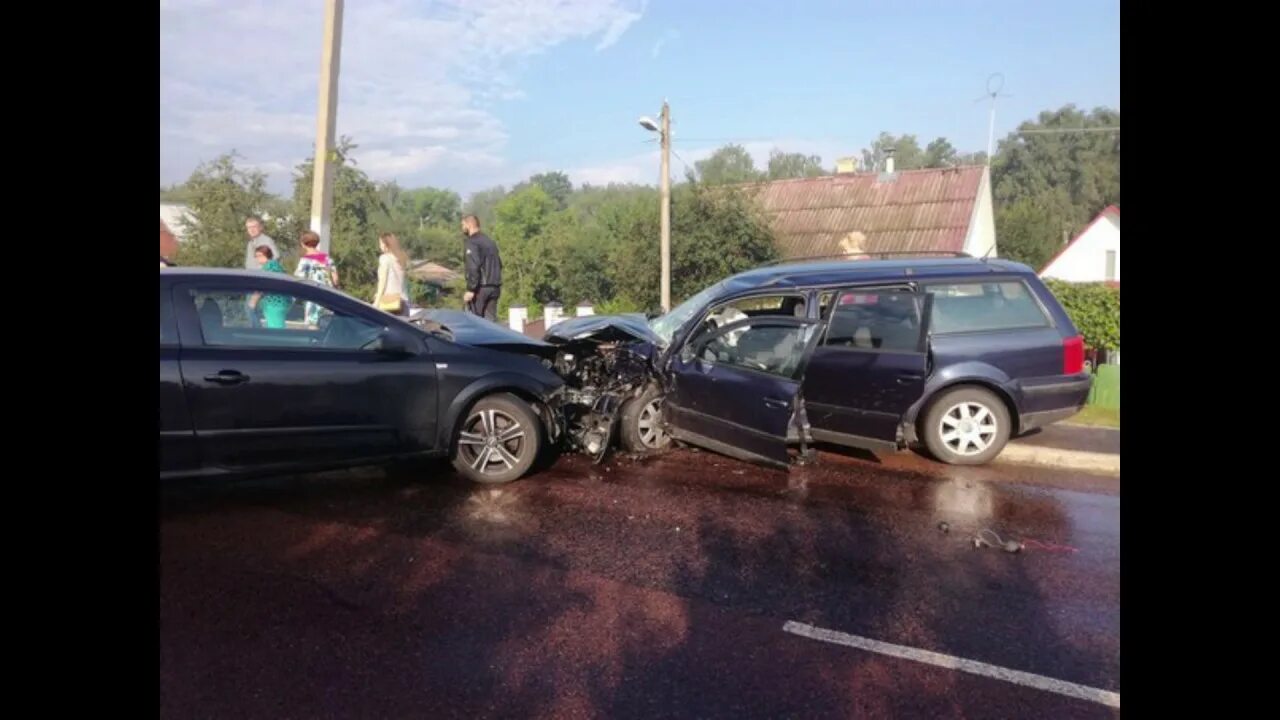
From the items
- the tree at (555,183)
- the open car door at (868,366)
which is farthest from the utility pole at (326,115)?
the tree at (555,183)

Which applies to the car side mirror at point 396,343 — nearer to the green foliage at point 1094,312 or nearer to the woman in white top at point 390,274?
the woman in white top at point 390,274

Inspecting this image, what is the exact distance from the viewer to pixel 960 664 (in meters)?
3.46

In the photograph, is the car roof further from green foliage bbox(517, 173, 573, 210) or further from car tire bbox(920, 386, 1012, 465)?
green foliage bbox(517, 173, 573, 210)

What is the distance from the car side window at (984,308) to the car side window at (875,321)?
14.9 inches

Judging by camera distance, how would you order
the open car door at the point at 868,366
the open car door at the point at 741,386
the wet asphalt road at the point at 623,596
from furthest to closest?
1. the open car door at the point at 868,366
2. the open car door at the point at 741,386
3. the wet asphalt road at the point at 623,596

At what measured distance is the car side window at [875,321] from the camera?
22.2ft

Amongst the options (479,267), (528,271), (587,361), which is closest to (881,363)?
(587,361)

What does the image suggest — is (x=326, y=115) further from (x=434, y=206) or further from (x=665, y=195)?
(x=434, y=206)

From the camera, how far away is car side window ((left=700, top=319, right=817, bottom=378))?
614cm

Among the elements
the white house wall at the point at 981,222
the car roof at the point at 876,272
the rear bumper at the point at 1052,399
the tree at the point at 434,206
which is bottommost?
the rear bumper at the point at 1052,399

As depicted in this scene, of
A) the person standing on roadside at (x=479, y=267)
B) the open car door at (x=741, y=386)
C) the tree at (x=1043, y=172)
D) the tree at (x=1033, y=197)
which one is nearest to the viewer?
the open car door at (x=741, y=386)
